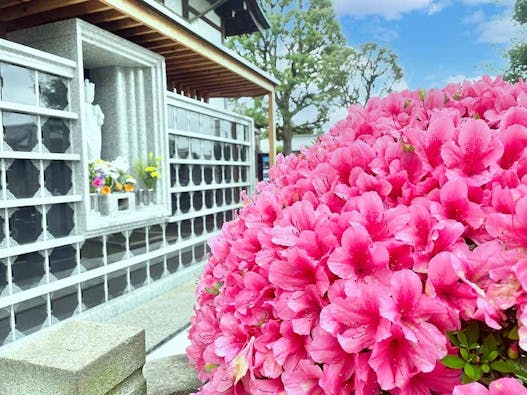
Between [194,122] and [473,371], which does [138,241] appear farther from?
[473,371]

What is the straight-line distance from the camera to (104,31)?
4.68 metres

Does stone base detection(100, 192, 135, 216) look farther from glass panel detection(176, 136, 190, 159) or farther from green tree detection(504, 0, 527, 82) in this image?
green tree detection(504, 0, 527, 82)

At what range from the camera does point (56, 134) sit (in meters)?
4.14

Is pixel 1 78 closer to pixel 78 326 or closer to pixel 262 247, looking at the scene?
pixel 78 326

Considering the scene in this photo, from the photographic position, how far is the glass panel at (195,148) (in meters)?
6.44

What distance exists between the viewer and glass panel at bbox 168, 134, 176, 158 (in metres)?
5.89

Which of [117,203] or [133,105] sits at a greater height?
[133,105]

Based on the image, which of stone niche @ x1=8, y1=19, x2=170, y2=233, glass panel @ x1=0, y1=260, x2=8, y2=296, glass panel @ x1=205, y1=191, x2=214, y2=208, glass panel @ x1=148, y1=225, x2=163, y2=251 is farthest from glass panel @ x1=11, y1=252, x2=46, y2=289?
glass panel @ x1=205, y1=191, x2=214, y2=208

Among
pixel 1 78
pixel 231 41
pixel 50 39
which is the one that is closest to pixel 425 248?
pixel 1 78

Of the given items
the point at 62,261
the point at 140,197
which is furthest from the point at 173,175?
the point at 62,261

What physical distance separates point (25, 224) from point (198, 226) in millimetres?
A: 3072

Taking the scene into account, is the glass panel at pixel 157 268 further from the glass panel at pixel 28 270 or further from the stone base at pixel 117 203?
the glass panel at pixel 28 270

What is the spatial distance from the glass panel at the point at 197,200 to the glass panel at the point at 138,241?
1.17 meters

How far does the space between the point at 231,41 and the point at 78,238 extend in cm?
1767
